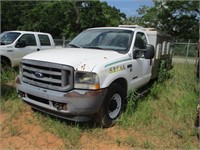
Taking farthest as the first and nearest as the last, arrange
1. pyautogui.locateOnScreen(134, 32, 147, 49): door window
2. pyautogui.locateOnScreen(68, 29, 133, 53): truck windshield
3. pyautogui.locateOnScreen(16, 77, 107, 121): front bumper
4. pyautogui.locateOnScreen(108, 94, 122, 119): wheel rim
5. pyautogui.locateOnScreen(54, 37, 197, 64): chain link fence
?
1. pyautogui.locateOnScreen(54, 37, 197, 64): chain link fence
2. pyautogui.locateOnScreen(134, 32, 147, 49): door window
3. pyautogui.locateOnScreen(68, 29, 133, 53): truck windshield
4. pyautogui.locateOnScreen(108, 94, 122, 119): wheel rim
5. pyautogui.locateOnScreen(16, 77, 107, 121): front bumper

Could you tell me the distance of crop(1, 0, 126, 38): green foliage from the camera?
3852cm

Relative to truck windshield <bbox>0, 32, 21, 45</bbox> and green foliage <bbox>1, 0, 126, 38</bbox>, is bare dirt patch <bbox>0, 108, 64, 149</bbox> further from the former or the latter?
green foliage <bbox>1, 0, 126, 38</bbox>

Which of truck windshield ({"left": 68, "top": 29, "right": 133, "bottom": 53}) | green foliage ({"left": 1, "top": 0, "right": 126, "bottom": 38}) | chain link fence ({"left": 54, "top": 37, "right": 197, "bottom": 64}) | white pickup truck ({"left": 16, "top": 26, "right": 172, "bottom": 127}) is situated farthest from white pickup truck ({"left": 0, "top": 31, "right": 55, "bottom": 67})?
green foliage ({"left": 1, "top": 0, "right": 126, "bottom": 38})

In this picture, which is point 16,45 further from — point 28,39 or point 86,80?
point 86,80

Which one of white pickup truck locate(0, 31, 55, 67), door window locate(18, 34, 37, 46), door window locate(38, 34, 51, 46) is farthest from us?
door window locate(38, 34, 51, 46)

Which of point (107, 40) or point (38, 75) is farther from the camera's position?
point (107, 40)

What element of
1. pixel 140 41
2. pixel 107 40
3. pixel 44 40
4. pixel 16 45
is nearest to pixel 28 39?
pixel 16 45

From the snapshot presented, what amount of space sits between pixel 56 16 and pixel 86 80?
38239mm

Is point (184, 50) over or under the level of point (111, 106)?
over

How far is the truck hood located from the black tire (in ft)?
1.78

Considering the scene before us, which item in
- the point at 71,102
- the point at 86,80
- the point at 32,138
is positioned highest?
the point at 86,80

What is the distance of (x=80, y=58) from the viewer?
14.8ft

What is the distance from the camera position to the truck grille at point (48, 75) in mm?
4281

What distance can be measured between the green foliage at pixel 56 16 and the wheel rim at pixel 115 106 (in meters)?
34.0
